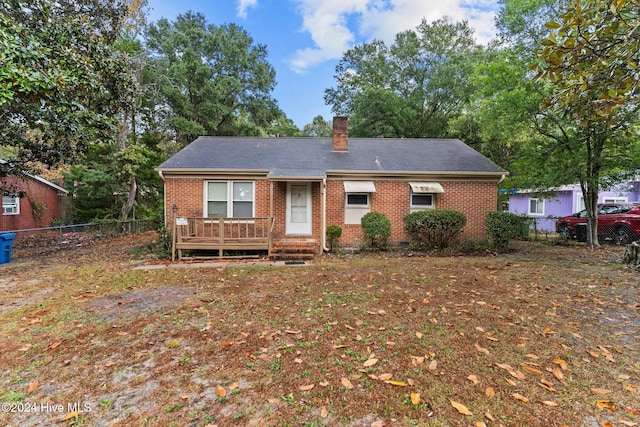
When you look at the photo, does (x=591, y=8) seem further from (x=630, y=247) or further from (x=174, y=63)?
(x=174, y=63)

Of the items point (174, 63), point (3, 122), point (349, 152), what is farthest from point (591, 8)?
point (174, 63)

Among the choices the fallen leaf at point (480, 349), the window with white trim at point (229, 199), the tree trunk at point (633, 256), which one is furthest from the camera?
the window with white trim at point (229, 199)

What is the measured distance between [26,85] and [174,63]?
20.8 m

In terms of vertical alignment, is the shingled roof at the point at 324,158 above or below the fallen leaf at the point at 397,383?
above

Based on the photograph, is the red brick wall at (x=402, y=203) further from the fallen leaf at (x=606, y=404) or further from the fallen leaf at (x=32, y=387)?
the fallen leaf at (x=32, y=387)

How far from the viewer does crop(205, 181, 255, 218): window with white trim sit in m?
10.3

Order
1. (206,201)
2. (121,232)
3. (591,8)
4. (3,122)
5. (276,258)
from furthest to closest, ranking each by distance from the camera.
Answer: (121,232)
(206,201)
(276,258)
(3,122)
(591,8)

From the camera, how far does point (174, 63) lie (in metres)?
23.0

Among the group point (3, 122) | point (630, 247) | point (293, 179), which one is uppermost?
point (3, 122)

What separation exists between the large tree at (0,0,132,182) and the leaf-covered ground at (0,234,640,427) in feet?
13.3

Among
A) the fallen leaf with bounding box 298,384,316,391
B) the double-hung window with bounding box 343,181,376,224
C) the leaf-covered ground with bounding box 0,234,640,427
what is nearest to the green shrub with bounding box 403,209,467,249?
the double-hung window with bounding box 343,181,376,224

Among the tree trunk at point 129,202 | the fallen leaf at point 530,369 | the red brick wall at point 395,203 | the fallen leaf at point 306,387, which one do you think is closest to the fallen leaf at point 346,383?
the fallen leaf at point 306,387

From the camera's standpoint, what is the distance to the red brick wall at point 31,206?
14430 millimetres

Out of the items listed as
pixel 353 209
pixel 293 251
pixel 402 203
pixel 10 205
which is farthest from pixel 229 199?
pixel 10 205
